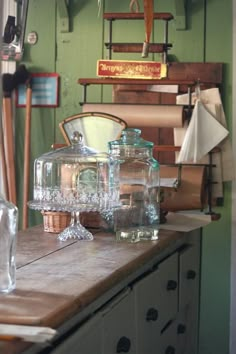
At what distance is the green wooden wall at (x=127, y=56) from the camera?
99.3 inches

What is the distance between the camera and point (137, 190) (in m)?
1.80

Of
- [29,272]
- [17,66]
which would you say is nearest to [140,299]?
[29,272]

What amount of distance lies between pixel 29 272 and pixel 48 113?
1.60 meters

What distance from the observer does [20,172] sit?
2797 mm

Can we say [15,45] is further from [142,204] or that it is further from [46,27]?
[142,204]

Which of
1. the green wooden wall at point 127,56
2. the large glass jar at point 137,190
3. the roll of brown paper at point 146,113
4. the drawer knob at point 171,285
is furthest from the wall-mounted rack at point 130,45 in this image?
the drawer knob at point 171,285

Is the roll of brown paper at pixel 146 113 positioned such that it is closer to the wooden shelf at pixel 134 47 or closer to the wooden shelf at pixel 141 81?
the wooden shelf at pixel 141 81

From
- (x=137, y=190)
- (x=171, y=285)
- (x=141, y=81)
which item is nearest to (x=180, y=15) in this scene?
(x=141, y=81)

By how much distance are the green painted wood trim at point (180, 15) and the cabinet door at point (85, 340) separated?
171cm

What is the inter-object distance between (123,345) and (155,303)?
0.30m

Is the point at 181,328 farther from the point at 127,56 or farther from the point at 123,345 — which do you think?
the point at 127,56

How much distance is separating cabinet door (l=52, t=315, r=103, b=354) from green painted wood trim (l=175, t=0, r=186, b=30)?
1710mm

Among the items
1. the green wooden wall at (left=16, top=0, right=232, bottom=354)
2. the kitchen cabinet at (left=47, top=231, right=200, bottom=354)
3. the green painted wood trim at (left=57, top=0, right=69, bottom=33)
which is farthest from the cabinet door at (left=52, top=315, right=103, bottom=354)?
the green painted wood trim at (left=57, top=0, right=69, bottom=33)

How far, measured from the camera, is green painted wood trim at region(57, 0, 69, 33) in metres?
2.65
